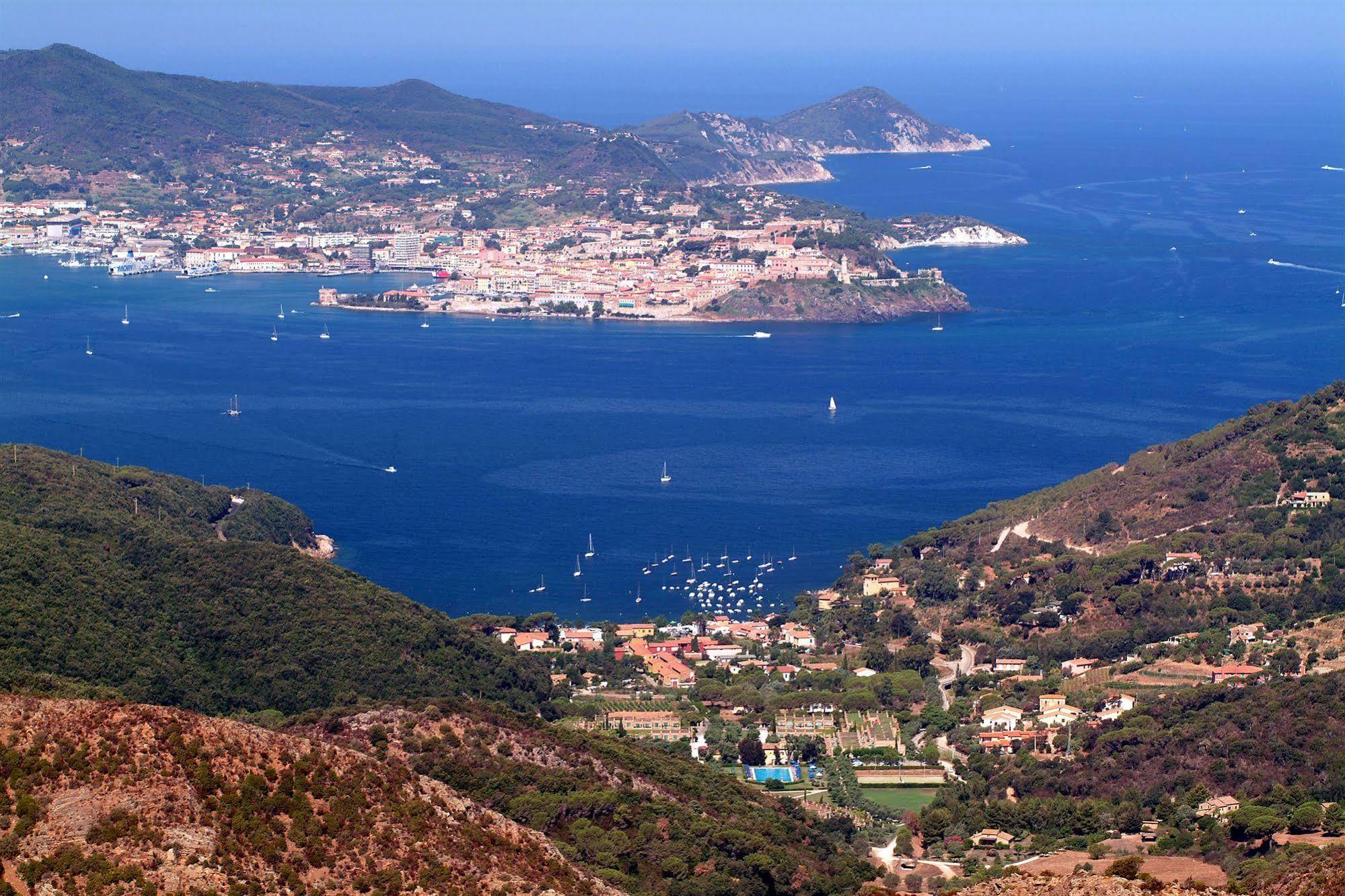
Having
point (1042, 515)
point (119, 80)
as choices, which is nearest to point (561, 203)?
point (119, 80)

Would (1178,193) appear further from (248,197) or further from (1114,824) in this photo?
(1114,824)

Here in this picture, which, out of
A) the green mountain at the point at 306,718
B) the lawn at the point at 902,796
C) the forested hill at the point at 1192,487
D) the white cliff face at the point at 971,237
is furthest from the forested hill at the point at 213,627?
the white cliff face at the point at 971,237

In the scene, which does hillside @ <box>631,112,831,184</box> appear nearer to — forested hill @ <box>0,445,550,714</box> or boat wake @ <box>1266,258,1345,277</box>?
boat wake @ <box>1266,258,1345,277</box>

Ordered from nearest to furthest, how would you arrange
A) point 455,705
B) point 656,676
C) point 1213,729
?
point 455,705
point 1213,729
point 656,676

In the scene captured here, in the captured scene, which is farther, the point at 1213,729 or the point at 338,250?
the point at 338,250

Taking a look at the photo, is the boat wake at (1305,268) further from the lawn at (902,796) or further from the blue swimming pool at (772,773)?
the blue swimming pool at (772,773)

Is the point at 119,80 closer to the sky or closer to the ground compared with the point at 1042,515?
closer to the sky
